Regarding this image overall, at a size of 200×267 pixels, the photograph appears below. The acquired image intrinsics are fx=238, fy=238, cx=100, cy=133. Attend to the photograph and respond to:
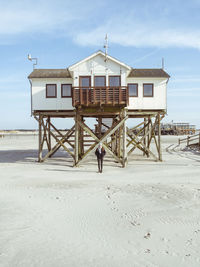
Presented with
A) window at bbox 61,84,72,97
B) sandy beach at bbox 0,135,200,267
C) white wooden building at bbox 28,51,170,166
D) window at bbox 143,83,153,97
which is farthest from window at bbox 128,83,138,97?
sandy beach at bbox 0,135,200,267

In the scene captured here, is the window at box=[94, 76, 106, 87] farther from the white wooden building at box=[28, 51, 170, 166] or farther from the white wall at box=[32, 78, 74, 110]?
the white wall at box=[32, 78, 74, 110]

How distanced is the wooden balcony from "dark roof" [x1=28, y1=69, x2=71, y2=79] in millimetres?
2872

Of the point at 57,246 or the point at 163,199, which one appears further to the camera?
the point at 163,199

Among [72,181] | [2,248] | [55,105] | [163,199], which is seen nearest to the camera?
[2,248]

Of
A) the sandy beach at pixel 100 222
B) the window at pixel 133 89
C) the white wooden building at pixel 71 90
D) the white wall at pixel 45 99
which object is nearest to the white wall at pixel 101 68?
the white wooden building at pixel 71 90

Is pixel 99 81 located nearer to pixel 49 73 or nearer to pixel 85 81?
pixel 85 81

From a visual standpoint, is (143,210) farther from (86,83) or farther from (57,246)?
(86,83)

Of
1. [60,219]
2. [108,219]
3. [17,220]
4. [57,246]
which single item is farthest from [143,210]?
[17,220]

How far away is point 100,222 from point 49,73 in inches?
596

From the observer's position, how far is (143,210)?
8.32m

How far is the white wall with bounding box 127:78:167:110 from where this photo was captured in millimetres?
19219

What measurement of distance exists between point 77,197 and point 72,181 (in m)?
2.99

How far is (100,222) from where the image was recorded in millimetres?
7375

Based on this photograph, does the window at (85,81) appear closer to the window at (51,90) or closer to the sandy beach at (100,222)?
the window at (51,90)
